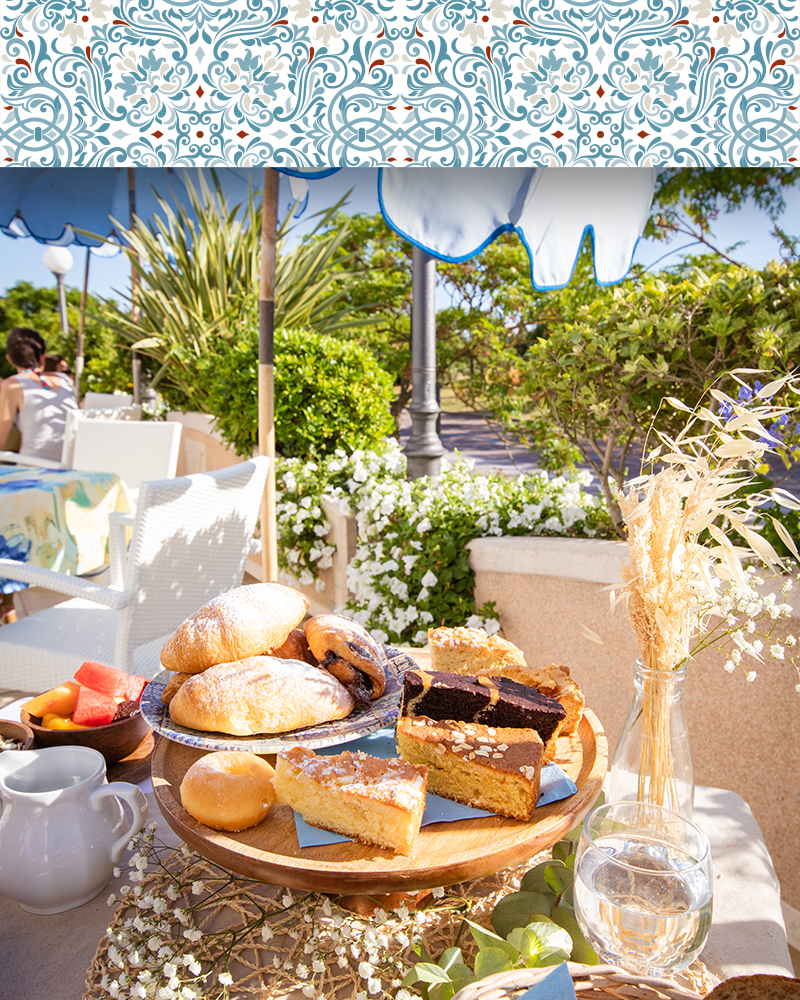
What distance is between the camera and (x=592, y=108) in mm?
Answer: 1241

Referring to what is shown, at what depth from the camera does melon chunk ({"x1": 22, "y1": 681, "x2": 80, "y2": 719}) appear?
114 centimetres

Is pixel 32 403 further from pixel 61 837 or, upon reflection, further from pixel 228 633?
pixel 61 837

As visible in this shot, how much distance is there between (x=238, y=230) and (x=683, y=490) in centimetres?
565

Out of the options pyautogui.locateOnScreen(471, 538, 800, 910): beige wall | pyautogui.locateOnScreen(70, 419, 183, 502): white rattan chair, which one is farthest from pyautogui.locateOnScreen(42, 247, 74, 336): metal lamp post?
pyautogui.locateOnScreen(471, 538, 800, 910): beige wall

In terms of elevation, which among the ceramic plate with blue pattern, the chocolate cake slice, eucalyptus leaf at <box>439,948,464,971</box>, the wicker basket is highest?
the chocolate cake slice

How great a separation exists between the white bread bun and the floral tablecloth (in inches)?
80.3

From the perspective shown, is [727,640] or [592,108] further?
[727,640]

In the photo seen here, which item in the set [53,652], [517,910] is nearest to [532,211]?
[517,910]

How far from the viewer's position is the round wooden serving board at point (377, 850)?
0.74 m

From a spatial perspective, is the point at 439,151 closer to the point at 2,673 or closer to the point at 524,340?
the point at 2,673

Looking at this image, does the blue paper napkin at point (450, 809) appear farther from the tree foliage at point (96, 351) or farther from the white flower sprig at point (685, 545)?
the tree foliage at point (96, 351)

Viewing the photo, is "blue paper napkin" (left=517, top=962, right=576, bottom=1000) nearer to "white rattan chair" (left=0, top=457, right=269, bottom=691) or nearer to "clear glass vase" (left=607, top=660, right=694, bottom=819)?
"clear glass vase" (left=607, top=660, right=694, bottom=819)

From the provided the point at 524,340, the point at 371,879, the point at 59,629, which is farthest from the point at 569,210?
the point at 524,340

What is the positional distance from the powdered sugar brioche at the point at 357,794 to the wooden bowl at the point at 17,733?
473 mm
